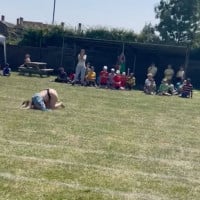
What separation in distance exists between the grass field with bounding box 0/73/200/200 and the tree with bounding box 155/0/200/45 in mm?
48489

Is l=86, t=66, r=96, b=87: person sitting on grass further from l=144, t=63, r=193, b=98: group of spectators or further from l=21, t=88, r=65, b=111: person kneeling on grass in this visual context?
l=21, t=88, r=65, b=111: person kneeling on grass

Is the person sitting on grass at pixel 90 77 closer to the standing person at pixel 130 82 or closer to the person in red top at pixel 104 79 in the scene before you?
the person in red top at pixel 104 79

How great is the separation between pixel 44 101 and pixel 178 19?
51073mm

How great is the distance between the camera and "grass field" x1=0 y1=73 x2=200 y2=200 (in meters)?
7.01

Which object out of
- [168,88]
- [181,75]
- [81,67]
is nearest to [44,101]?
[81,67]

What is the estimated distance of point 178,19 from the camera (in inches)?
2539

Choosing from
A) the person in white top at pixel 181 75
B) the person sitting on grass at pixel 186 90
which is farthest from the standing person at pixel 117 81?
the person in white top at pixel 181 75

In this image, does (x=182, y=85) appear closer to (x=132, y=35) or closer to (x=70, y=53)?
(x=70, y=53)

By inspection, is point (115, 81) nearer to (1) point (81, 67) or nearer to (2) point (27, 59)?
(1) point (81, 67)

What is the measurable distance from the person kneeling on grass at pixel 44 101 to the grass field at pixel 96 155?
33cm

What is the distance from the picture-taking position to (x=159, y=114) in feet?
56.8

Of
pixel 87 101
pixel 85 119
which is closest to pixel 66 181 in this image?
pixel 85 119

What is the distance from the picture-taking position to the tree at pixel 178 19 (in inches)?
2486

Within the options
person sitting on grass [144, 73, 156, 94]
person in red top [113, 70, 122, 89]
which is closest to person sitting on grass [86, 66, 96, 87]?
person in red top [113, 70, 122, 89]
